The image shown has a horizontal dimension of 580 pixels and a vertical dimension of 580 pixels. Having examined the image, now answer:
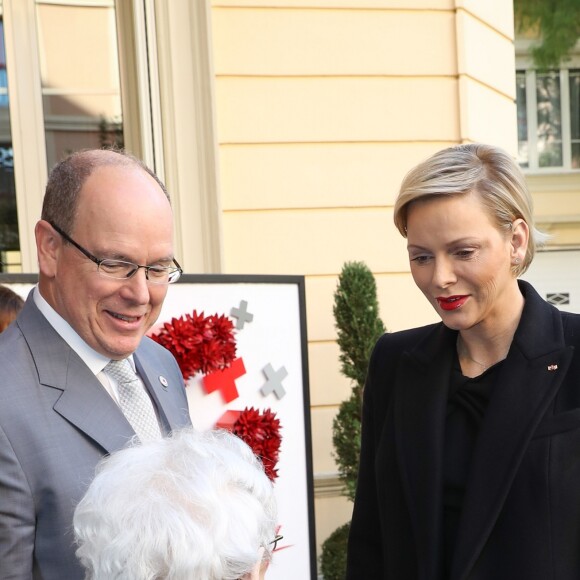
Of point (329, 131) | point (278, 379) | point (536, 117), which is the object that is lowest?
point (278, 379)

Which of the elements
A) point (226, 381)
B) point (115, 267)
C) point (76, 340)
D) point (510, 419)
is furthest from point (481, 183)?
point (226, 381)

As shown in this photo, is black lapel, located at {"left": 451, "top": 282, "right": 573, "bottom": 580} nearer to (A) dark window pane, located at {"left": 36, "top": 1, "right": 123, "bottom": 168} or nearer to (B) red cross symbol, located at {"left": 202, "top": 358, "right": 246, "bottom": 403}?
(B) red cross symbol, located at {"left": 202, "top": 358, "right": 246, "bottom": 403}

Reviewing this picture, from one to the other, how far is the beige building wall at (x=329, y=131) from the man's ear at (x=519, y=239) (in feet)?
9.11

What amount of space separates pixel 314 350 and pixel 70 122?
1.75 m

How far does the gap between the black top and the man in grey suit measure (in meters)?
0.71

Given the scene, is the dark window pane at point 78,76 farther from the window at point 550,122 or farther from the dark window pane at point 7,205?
the window at point 550,122

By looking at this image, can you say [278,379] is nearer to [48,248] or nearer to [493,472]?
[493,472]

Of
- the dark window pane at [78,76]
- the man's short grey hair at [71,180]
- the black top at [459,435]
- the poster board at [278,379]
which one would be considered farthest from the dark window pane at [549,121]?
the man's short grey hair at [71,180]

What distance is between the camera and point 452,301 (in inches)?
80.7

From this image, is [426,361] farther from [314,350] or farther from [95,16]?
[95,16]

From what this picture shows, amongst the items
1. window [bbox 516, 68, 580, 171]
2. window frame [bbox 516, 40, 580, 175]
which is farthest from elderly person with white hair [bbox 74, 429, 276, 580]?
window [bbox 516, 68, 580, 171]

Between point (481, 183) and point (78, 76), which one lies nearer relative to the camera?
point (481, 183)

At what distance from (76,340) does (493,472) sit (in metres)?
0.94

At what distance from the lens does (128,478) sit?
1334mm
